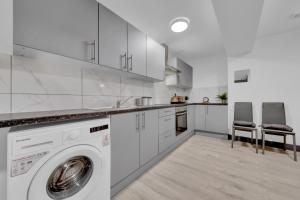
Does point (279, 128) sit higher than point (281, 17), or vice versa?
point (281, 17)

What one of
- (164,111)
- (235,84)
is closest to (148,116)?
(164,111)

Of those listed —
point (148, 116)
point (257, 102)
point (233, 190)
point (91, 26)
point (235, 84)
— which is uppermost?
point (91, 26)

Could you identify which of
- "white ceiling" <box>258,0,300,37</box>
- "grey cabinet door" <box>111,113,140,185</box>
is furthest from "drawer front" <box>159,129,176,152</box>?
"white ceiling" <box>258,0,300,37</box>

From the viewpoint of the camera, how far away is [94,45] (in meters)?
1.39

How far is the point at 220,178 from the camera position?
1611mm

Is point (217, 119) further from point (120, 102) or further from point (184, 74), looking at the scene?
point (120, 102)

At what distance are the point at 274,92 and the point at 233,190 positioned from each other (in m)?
2.38

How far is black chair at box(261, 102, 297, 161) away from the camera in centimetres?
225

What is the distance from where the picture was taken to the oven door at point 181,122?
2699 mm

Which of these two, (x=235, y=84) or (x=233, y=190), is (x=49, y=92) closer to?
(x=233, y=190)

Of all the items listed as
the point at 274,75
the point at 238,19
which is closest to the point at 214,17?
the point at 238,19

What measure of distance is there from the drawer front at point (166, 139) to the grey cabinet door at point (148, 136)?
0.49 feet

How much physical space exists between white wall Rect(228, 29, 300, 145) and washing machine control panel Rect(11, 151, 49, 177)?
141 inches

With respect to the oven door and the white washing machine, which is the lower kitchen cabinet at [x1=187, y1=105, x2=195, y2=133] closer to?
the oven door
